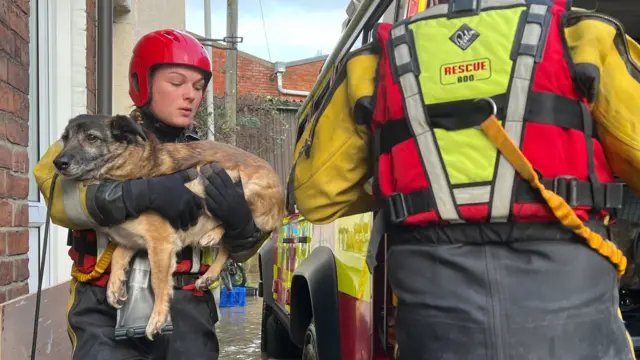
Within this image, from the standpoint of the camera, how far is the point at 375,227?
195 centimetres

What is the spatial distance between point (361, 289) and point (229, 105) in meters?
12.0

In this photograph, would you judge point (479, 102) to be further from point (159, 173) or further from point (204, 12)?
point (204, 12)

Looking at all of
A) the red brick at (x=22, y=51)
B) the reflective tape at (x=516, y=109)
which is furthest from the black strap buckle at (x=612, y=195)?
the red brick at (x=22, y=51)

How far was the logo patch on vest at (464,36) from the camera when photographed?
5.42 ft

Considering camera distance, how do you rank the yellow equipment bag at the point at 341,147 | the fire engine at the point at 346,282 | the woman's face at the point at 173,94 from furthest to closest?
the fire engine at the point at 346,282, the woman's face at the point at 173,94, the yellow equipment bag at the point at 341,147

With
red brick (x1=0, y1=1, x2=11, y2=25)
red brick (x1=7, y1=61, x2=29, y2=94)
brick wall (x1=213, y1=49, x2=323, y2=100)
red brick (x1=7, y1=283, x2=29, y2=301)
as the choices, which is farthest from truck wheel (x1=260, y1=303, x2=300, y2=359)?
brick wall (x1=213, y1=49, x2=323, y2=100)

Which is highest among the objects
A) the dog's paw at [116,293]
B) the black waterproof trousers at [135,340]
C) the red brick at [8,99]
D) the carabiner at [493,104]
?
the red brick at [8,99]

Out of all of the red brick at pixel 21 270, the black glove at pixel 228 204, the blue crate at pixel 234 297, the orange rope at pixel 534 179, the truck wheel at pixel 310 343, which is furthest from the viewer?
the blue crate at pixel 234 297

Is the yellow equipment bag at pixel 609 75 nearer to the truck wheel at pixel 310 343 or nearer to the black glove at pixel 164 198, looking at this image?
the black glove at pixel 164 198

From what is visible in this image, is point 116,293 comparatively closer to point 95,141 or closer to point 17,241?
point 95,141

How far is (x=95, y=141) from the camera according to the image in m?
2.15

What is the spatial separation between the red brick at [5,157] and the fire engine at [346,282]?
137cm

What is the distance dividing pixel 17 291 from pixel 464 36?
246cm

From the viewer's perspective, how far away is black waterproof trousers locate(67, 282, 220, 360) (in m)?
1.97
